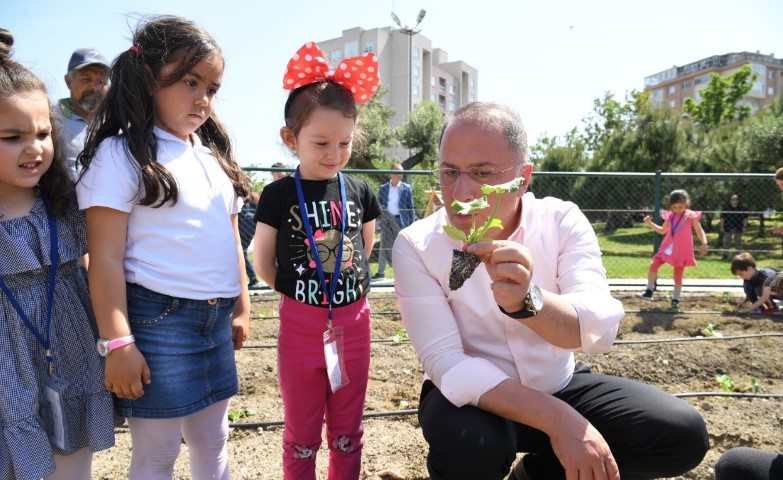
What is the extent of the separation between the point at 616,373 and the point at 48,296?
3.50 meters

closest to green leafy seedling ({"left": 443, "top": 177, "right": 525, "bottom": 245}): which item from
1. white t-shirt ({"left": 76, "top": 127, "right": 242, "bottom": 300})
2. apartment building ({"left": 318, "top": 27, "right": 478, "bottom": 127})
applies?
white t-shirt ({"left": 76, "top": 127, "right": 242, "bottom": 300})

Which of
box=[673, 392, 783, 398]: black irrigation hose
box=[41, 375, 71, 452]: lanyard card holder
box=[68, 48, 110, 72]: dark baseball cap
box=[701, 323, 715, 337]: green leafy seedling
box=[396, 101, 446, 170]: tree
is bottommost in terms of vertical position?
box=[701, 323, 715, 337]: green leafy seedling

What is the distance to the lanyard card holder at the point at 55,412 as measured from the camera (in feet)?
4.81

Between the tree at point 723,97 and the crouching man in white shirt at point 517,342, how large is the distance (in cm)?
3810

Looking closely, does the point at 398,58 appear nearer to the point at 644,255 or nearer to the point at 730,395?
the point at 644,255

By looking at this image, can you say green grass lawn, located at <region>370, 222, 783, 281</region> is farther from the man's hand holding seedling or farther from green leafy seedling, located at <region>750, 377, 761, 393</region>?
the man's hand holding seedling

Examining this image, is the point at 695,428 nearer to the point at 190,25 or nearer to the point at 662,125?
the point at 190,25

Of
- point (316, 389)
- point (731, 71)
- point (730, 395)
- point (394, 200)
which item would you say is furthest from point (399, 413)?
point (731, 71)

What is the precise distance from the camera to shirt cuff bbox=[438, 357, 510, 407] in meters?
1.63

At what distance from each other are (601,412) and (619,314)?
328mm

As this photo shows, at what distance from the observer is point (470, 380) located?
163 centimetres

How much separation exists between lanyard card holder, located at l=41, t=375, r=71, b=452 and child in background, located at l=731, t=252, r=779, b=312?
662cm

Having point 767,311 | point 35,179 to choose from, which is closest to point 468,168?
point 35,179

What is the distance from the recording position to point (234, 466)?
246 centimetres
